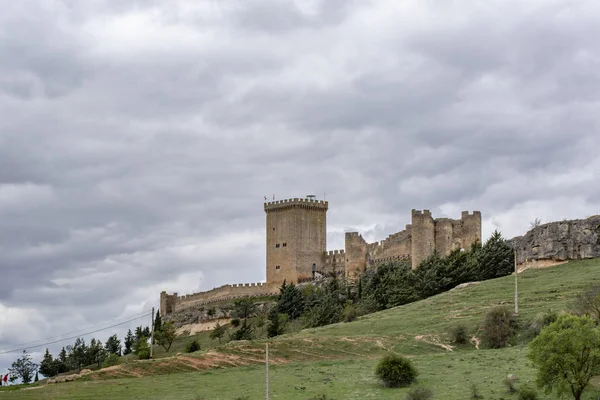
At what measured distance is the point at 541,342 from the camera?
39.1 m

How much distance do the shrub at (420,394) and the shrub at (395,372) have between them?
386 cm

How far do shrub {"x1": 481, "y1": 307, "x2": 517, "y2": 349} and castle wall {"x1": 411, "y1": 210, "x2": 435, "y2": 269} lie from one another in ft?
105

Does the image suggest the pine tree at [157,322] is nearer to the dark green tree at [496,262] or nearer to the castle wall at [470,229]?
the castle wall at [470,229]

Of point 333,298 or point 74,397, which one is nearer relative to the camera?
point 74,397

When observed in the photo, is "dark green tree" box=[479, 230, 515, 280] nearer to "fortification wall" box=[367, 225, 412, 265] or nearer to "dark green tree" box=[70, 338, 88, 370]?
"fortification wall" box=[367, 225, 412, 265]

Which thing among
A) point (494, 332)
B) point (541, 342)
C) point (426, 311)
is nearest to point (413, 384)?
point (541, 342)

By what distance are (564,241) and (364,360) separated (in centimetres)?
3158

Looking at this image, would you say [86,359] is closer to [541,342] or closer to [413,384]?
[413,384]

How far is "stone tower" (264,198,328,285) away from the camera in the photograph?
351ft

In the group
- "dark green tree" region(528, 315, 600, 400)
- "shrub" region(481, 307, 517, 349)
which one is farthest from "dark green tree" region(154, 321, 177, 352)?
"dark green tree" region(528, 315, 600, 400)

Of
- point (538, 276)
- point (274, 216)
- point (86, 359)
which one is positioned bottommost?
point (86, 359)

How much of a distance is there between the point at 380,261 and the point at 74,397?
5461 cm

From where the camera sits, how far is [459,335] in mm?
54312

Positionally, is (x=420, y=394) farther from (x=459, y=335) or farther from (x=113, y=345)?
(x=113, y=345)
